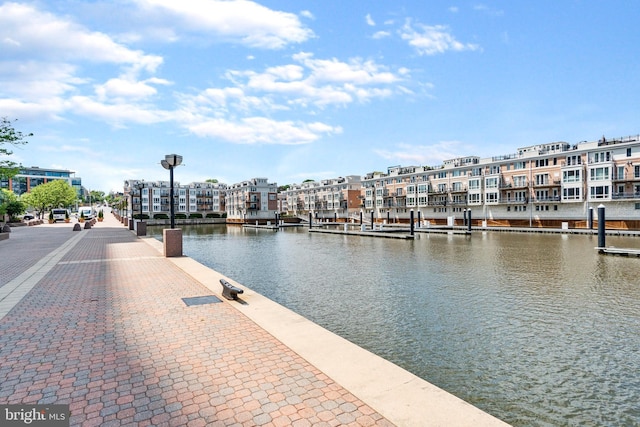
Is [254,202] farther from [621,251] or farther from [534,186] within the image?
[621,251]

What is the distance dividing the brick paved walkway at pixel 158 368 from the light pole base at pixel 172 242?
8.69 m

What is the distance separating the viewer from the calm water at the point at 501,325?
6887 millimetres

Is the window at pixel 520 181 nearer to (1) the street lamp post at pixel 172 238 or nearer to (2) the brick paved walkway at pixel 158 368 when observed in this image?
(1) the street lamp post at pixel 172 238

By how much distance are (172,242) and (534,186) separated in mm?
61074

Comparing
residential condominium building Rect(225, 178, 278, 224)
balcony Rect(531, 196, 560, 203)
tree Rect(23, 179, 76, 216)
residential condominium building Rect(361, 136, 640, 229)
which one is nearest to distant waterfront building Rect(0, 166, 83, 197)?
tree Rect(23, 179, 76, 216)

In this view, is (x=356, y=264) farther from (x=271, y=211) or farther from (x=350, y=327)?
(x=271, y=211)

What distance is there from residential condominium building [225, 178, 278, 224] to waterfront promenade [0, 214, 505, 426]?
9953 cm

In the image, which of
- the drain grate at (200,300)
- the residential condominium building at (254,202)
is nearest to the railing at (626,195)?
the drain grate at (200,300)

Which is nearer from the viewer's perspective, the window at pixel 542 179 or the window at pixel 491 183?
the window at pixel 542 179

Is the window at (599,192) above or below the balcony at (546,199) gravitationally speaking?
above

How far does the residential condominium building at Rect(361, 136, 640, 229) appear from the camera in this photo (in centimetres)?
5197

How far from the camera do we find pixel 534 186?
61.0m

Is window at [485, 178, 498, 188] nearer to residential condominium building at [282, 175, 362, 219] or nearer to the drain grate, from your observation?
residential condominium building at [282, 175, 362, 219]

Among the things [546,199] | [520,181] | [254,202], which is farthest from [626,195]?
[254,202]
